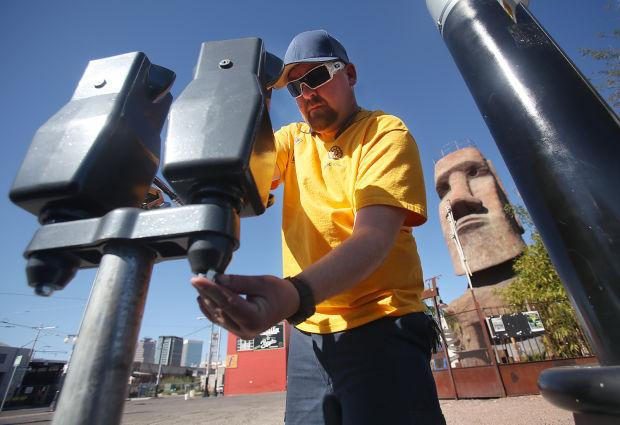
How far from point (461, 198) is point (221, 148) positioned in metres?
18.7

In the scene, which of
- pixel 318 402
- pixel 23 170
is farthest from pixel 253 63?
pixel 318 402

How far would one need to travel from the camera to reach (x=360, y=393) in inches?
39.3

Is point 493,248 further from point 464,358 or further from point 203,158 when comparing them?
point 203,158

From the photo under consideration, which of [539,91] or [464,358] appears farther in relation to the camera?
[464,358]

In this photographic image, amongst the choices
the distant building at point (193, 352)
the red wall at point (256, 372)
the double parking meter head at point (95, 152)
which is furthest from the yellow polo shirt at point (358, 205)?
the distant building at point (193, 352)

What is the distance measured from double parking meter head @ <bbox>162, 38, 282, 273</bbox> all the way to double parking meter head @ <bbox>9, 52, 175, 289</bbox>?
15cm

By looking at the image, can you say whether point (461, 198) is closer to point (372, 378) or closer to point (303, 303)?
point (372, 378)

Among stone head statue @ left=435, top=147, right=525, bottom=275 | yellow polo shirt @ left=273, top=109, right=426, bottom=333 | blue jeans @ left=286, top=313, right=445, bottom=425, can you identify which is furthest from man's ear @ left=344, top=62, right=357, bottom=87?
stone head statue @ left=435, top=147, right=525, bottom=275

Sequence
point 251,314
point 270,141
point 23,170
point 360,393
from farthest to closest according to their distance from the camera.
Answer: point 360,393, point 270,141, point 23,170, point 251,314

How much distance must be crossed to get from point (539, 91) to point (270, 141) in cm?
68

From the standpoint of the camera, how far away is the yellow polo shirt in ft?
3.25

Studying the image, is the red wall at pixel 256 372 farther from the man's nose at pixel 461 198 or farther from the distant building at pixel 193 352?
the distant building at pixel 193 352

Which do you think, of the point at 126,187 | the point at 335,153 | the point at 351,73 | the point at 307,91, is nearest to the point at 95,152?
the point at 126,187

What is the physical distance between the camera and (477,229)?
55.7ft
